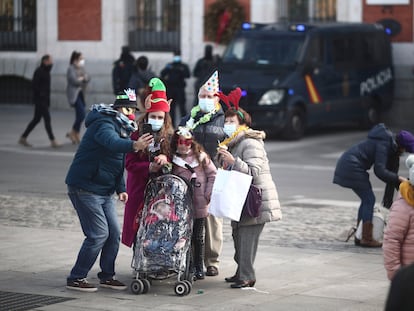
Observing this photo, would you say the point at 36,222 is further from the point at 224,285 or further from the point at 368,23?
the point at 368,23

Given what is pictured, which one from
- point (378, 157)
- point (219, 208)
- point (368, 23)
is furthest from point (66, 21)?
point (219, 208)

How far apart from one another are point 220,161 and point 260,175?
40cm

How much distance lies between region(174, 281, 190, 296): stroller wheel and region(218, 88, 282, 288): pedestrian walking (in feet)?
1.70

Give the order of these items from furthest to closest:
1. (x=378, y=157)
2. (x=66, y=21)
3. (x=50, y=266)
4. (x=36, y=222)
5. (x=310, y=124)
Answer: (x=66, y=21) < (x=310, y=124) < (x=36, y=222) < (x=378, y=157) < (x=50, y=266)

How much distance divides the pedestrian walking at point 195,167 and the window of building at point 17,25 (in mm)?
22820

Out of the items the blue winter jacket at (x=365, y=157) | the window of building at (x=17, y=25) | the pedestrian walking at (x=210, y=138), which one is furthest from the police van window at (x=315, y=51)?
the pedestrian walking at (x=210, y=138)

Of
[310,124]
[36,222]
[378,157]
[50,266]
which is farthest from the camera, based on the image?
[310,124]

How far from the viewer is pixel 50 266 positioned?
33.5ft

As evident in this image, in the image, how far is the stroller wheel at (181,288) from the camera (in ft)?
29.4

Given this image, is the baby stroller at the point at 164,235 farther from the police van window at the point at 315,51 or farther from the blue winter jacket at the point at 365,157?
the police van window at the point at 315,51

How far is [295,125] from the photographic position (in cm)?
2278

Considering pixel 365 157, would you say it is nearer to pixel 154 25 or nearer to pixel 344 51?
pixel 344 51

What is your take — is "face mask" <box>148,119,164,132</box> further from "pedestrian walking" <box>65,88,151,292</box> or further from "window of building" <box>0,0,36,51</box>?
"window of building" <box>0,0,36,51</box>

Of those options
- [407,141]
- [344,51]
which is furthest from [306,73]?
[407,141]
